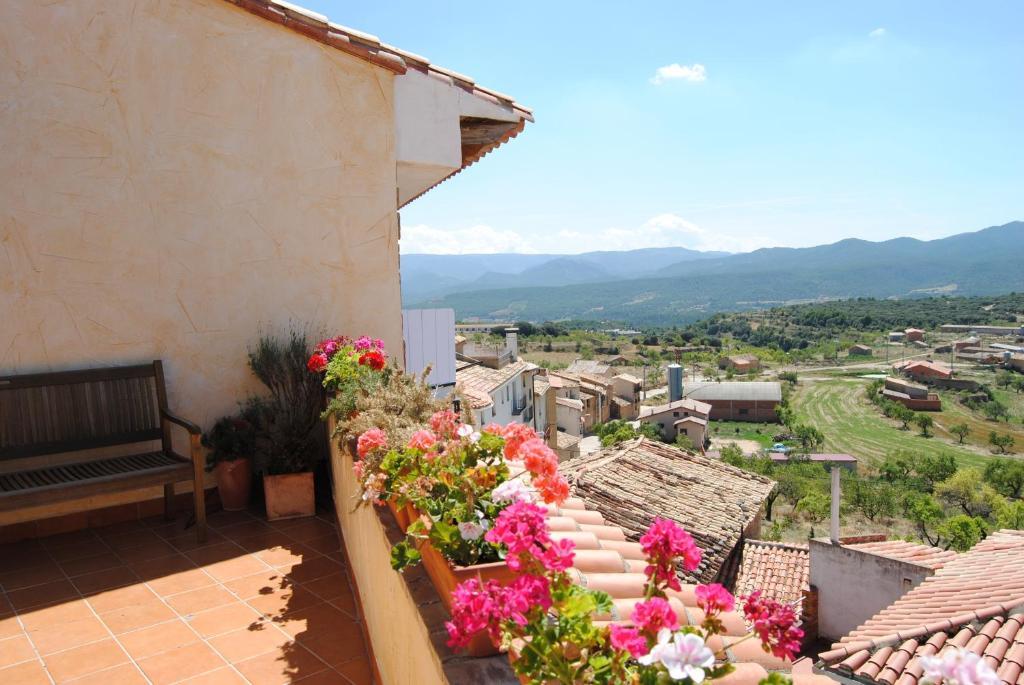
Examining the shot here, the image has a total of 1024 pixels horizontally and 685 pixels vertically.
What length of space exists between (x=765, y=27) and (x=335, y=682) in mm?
23488

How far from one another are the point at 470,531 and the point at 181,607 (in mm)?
2558

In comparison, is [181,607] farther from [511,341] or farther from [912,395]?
[912,395]

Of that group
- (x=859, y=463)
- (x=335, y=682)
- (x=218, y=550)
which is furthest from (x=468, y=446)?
(x=859, y=463)

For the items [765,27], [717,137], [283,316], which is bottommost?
[283,316]

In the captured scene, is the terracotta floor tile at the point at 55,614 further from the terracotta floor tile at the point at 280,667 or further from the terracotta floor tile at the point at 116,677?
the terracotta floor tile at the point at 280,667

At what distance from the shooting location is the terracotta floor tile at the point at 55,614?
3.11 meters

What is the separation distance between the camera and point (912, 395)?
190 ft

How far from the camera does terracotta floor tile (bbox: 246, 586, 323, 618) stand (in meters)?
3.20

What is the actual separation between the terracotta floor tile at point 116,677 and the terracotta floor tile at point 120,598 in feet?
2.08

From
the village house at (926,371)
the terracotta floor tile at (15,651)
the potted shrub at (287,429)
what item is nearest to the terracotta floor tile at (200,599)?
the terracotta floor tile at (15,651)

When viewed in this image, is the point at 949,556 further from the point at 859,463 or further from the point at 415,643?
the point at 859,463

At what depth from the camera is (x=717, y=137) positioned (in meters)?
52.0

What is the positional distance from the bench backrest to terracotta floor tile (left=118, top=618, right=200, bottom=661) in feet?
5.67

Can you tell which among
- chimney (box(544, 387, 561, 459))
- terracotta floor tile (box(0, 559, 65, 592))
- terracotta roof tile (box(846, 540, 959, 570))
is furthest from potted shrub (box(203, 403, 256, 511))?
chimney (box(544, 387, 561, 459))
